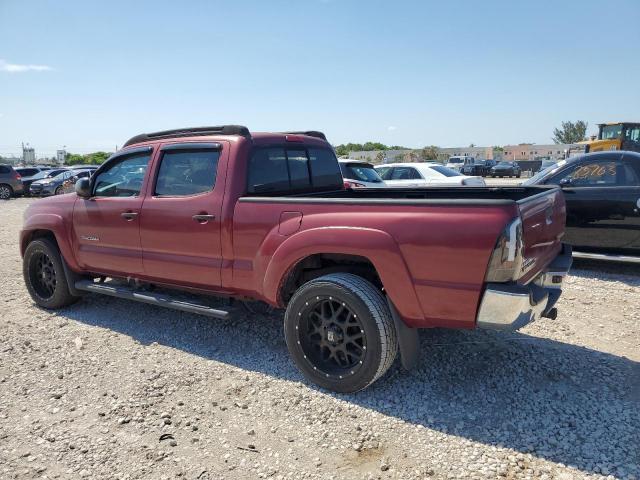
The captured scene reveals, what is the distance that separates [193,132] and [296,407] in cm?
263

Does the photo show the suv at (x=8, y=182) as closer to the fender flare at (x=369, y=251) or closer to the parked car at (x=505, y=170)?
the fender flare at (x=369, y=251)

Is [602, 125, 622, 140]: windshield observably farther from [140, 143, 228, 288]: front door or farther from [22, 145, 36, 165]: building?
[22, 145, 36, 165]: building

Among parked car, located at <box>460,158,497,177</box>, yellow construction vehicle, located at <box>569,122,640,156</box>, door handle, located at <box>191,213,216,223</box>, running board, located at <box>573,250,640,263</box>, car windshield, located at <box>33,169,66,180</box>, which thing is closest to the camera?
door handle, located at <box>191,213,216,223</box>

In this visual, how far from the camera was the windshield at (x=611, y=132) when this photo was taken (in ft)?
77.5

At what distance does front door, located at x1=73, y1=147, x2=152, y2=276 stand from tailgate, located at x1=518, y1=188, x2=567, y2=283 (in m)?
3.25

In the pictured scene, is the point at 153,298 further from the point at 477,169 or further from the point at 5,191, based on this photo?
the point at 477,169

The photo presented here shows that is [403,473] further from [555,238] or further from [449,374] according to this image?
[555,238]

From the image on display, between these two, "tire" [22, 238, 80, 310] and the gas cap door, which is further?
"tire" [22, 238, 80, 310]

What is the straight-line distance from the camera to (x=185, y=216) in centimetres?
403

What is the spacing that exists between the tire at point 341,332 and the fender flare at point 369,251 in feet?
0.57

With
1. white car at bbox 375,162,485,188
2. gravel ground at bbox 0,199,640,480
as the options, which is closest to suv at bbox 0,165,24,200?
white car at bbox 375,162,485,188

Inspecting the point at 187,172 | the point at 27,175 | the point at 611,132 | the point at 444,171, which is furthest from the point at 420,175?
the point at 27,175

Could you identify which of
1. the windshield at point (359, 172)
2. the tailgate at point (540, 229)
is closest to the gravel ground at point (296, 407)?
the tailgate at point (540, 229)

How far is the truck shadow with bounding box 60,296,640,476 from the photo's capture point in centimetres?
280
